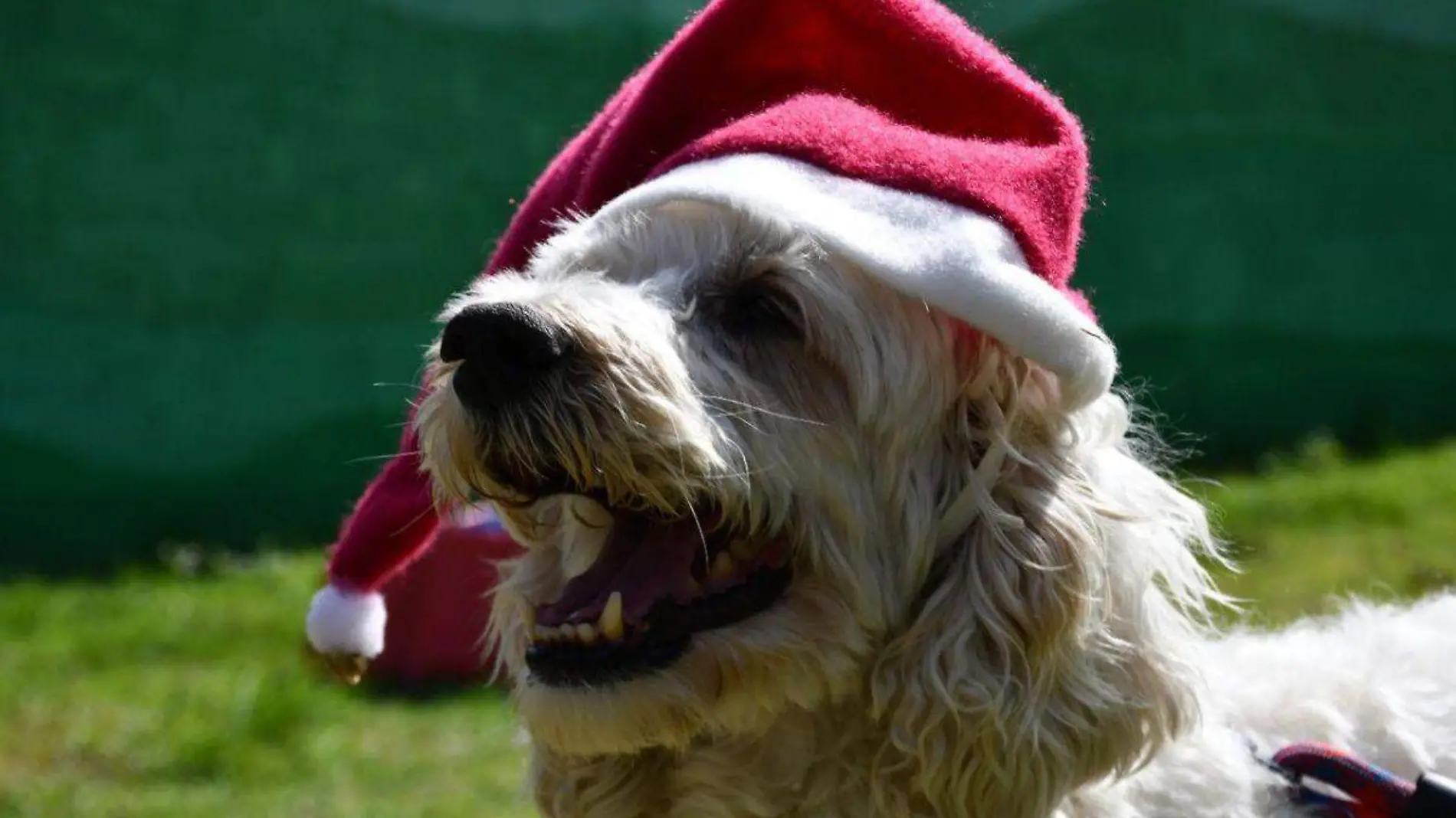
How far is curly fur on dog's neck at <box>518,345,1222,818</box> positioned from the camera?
2.60 metres

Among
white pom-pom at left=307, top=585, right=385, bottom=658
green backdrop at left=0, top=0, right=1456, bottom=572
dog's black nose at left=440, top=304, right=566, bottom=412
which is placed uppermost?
dog's black nose at left=440, top=304, right=566, bottom=412

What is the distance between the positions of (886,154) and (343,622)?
54.0 inches

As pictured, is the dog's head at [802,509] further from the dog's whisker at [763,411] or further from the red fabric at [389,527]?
the red fabric at [389,527]

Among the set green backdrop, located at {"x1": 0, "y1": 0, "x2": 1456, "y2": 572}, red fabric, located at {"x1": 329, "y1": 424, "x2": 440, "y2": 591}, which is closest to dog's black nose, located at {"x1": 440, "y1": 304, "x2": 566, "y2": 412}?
red fabric, located at {"x1": 329, "y1": 424, "x2": 440, "y2": 591}

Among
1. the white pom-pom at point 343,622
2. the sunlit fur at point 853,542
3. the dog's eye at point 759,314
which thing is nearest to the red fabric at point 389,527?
the white pom-pom at point 343,622

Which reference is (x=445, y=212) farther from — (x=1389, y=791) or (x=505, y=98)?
(x=1389, y=791)

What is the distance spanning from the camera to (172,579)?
8289 millimetres

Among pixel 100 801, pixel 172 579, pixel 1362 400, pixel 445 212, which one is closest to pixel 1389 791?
pixel 100 801

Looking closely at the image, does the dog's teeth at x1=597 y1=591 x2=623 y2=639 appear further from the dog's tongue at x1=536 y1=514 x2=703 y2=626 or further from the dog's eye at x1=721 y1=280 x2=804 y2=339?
the dog's eye at x1=721 y1=280 x2=804 y2=339

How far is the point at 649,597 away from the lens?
2.72 meters

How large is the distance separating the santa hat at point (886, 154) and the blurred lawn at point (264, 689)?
2.95m

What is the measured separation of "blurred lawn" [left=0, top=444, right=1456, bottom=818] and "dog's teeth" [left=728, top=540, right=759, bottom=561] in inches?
108

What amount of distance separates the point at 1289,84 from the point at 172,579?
7237 mm

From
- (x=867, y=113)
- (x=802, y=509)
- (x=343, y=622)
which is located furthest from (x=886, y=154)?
(x=343, y=622)
